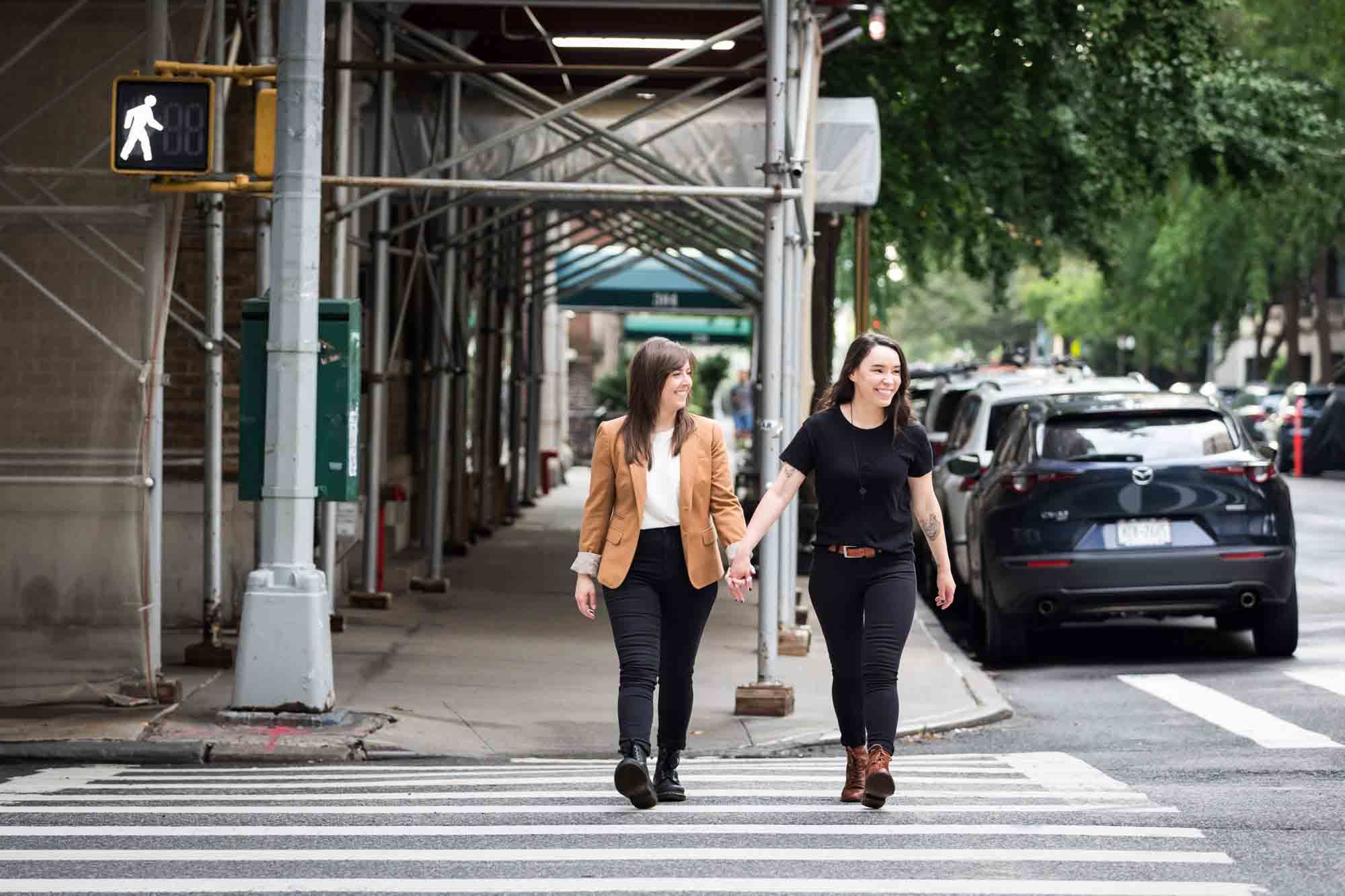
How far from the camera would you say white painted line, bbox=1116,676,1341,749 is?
938 cm

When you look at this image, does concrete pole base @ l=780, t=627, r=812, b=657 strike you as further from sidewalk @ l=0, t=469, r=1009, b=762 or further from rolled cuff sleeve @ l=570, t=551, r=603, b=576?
rolled cuff sleeve @ l=570, t=551, r=603, b=576

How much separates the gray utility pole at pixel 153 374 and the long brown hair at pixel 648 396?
380cm

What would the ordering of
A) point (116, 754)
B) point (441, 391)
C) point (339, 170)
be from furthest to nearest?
point (441, 391)
point (339, 170)
point (116, 754)

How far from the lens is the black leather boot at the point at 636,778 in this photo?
7238 millimetres

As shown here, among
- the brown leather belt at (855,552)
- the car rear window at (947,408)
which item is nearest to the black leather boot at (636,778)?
the brown leather belt at (855,552)

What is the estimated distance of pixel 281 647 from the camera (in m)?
9.64

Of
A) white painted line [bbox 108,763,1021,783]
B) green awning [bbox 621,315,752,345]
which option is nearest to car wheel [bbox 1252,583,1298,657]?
white painted line [bbox 108,763,1021,783]

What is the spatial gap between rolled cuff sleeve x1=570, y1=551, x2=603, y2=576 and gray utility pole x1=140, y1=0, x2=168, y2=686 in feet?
12.0

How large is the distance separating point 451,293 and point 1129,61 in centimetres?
817

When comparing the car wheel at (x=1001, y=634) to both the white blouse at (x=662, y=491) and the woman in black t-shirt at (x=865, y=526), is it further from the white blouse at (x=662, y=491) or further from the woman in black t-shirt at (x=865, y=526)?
the white blouse at (x=662, y=491)

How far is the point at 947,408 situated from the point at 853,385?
13513mm

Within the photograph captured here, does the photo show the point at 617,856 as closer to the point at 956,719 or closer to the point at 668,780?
the point at 668,780

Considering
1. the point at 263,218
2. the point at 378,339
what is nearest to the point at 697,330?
the point at 378,339

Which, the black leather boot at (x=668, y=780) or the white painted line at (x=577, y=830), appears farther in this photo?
the black leather boot at (x=668, y=780)
